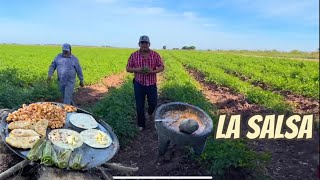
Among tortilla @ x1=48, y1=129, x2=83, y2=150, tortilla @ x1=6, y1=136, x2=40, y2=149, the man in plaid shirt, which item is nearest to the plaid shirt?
the man in plaid shirt

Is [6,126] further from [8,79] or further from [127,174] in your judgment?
[8,79]

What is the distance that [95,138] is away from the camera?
510 cm

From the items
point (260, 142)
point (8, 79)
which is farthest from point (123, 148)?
point (8, 79)

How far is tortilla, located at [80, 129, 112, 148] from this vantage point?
4953 millimetres

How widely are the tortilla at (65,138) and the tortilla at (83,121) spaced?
307 millimetres

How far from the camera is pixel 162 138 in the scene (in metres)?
5.77

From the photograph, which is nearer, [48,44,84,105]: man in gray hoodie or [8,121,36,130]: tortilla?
[8,121,36,130]: tortilla

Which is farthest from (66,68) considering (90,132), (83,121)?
(90,132)

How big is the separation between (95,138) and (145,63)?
2722 millimetres

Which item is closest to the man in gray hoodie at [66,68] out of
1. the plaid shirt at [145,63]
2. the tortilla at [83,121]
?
the plaid shirt at [145,63]

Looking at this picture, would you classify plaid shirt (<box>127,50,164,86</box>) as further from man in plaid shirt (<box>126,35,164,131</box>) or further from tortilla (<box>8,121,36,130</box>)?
tortilla (<box>8,121,36,130</box>)

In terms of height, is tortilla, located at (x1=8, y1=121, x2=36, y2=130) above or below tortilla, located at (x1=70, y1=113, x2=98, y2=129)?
above

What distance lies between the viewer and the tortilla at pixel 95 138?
4.95 metres

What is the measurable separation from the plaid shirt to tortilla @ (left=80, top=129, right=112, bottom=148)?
2.40m
